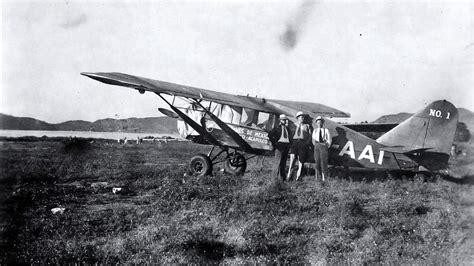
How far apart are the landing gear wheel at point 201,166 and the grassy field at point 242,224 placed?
5.54ft

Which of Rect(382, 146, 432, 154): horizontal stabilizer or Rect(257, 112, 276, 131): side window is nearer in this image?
Rect(382, 146, 432, 154): horizontal stabilizer

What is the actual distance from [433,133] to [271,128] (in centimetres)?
441

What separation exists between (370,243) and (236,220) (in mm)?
1998

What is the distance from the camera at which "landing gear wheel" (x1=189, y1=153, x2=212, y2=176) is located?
10.0 meters

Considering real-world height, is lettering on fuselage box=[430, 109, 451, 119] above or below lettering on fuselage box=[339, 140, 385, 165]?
above

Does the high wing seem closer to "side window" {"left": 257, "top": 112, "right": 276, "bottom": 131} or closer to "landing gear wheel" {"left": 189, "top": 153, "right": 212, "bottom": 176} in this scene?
"side window" {"left": 257, "top": 112, "right": 276, "bottom": 131}

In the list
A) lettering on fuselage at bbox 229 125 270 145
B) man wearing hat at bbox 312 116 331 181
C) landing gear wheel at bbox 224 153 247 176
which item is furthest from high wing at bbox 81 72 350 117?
landing gear wheel at bbox 224 153 247 176

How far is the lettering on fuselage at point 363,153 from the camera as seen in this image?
9.29 m

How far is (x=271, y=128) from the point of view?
33.9ft

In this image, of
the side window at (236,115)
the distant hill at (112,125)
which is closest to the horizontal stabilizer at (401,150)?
the side window at (236,115)

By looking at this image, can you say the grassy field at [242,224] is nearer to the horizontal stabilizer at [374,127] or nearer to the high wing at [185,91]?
the high wing at [185,91]

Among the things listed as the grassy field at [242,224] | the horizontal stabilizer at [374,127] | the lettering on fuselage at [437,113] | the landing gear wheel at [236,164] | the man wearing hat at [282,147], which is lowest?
the grassy field at [242,224]

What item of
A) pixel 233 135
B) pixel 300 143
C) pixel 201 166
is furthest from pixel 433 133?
pixel 201 166

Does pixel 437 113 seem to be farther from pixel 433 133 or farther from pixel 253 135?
pixel 253 135
